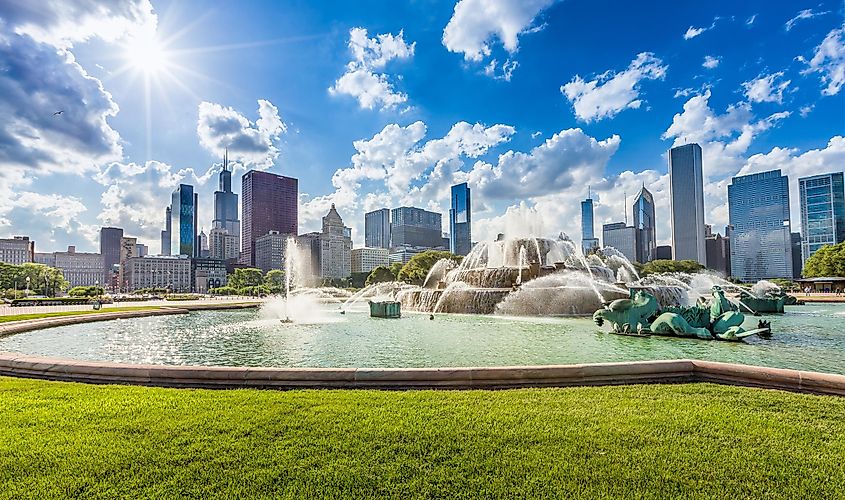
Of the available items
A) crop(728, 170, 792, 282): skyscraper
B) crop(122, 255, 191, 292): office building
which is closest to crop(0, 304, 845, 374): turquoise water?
crop(122, 255, 191, 292): office building

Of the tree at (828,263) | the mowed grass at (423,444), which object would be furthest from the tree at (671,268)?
the mowed grass at (423,444)

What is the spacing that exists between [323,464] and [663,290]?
87.4 feet

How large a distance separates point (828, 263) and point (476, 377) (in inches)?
3680

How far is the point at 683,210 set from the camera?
193875mm

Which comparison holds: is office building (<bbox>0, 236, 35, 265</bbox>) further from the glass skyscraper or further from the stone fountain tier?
the glass skyscraper

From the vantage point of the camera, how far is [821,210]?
15125 centimetres

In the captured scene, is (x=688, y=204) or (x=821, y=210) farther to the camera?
(x=688, y=204)

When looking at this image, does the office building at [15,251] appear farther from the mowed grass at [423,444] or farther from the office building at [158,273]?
the mowed grass at [423,444]

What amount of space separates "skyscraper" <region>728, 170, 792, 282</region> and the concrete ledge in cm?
20540

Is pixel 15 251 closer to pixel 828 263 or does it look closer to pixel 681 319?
pixel 681 319

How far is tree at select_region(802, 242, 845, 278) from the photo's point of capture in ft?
240

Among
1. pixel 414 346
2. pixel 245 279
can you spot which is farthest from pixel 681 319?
pixel 245 279

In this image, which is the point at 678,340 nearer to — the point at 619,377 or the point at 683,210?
the point at 619,377

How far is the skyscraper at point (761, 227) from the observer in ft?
590
